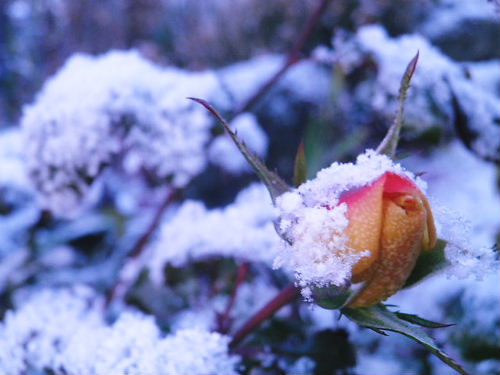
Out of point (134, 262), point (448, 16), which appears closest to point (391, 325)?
point (134, 262)

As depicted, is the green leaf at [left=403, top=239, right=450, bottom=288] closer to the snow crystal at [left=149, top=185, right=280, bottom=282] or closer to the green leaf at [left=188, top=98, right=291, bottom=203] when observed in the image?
the green leaf at [left=188, top=98, right=291, bottom=203]

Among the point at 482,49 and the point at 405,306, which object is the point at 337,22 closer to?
the point at 482,49

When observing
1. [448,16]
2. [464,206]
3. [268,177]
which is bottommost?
[268,177]

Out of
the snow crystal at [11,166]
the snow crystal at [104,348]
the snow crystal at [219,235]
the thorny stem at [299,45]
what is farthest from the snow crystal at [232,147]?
the snow crystal at [104,348]

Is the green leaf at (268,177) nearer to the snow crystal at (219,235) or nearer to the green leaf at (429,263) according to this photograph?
the green leaf at (429,263)

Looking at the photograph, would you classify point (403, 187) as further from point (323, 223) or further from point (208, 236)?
point (208, 236)
